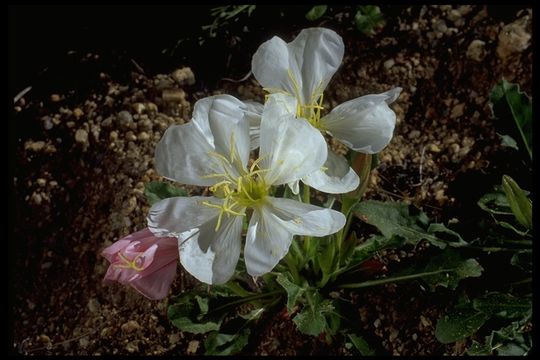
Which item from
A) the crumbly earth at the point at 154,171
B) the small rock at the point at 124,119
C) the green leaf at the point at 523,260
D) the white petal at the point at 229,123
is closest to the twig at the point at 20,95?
the crumbly earth at the point at 154,171

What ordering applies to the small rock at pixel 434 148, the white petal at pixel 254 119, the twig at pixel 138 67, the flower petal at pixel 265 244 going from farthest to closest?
the twig at pixel 138 67 → the small rock at pixel 434 148 → the white petal at pixel 254 119 → the flower petal at pixel 265 244

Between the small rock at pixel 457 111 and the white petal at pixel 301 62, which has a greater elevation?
the white petal at pixel 301 62

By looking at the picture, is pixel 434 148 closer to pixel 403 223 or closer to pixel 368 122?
pixel 403 223

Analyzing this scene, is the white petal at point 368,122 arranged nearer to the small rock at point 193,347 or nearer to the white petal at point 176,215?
the white petal at point 176,215

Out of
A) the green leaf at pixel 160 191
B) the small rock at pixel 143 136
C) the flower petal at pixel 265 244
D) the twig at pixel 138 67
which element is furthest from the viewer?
the twig at pixel 138 67

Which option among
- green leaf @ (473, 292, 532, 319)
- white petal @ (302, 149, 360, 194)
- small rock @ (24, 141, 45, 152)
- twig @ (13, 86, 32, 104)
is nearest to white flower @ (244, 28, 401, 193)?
white petal @ (302, 149, 360, 194)

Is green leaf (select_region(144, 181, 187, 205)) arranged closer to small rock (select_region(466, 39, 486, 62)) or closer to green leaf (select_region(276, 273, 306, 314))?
green leaf (select_region(276, 273, 306, 314))

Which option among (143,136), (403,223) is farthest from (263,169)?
(143,136)
